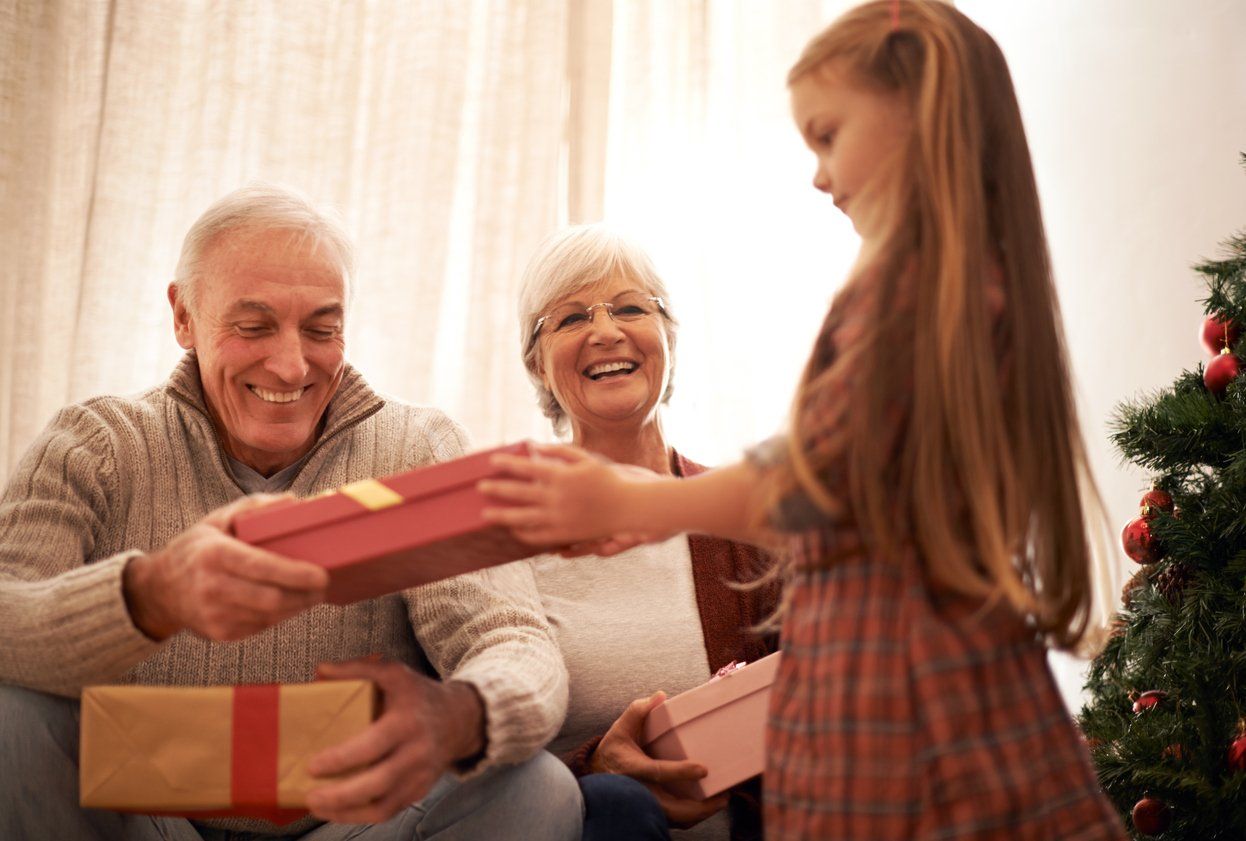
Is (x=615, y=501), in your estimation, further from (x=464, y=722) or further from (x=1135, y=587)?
(x=1135, y=587)

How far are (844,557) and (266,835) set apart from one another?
0.82m

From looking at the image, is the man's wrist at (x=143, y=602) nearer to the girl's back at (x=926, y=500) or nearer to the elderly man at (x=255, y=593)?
the elderly man at (x=255, y=593)

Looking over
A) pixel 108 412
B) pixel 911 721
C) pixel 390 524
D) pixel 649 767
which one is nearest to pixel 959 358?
pixel 911 721

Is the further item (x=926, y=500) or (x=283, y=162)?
(x=283, y=162)

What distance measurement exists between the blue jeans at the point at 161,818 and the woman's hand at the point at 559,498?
1.27ft

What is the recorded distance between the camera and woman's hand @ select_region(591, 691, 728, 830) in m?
1.43

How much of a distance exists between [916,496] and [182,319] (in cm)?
113

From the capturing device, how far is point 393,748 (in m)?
1.07

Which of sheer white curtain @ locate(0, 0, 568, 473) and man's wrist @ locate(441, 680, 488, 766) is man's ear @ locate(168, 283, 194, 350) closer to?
man's wrist @ locate(441, 680, 488, 766)

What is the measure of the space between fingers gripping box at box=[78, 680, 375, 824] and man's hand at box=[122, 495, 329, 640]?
0.23ft

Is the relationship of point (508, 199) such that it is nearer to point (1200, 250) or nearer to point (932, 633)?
point (1200, 250)

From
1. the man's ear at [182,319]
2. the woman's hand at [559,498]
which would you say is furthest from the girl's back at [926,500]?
the man's ear at [182,319]

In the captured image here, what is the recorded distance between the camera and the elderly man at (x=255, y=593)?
109 cm

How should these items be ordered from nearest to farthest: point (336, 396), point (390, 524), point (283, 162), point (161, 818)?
1. point (390, 524)
2. point (161, 818)
3. point (336, 396)
4. point (283, 162)
